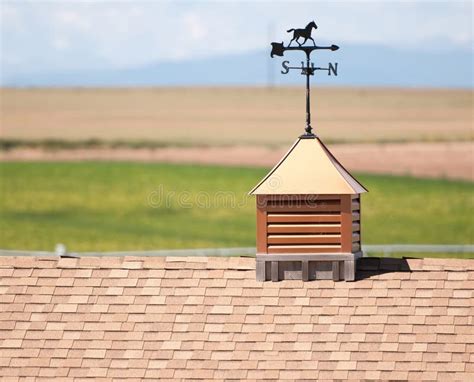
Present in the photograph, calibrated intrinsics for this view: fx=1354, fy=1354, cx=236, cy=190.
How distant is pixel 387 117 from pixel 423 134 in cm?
2707

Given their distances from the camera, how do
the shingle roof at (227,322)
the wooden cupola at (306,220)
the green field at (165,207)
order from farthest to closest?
the green field at (165,207)
the wooden cupola at (306,220)
the shingle roof at (227,322)

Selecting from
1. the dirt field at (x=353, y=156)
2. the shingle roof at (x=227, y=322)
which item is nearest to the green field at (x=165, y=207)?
the dirt field at (x=353, y=156)

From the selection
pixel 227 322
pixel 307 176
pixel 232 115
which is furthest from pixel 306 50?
pixel 232 115

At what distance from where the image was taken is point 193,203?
192 ft

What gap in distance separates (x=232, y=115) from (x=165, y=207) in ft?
226

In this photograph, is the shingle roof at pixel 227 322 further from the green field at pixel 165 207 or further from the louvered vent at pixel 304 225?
the green field at pixel 165 207

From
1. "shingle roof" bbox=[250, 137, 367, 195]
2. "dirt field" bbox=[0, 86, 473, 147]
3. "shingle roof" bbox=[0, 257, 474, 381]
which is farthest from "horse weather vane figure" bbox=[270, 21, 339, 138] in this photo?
"dirt field" bbox=[0, 86, 473, 147]

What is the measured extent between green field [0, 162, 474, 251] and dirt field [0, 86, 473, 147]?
21220mm

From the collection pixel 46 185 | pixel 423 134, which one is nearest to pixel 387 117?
pixel 423 134

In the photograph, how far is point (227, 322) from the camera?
593 inches

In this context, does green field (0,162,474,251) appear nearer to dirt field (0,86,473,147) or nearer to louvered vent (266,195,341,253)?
dirt field (0,86,473,147)

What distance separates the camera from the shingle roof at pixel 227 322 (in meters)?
14.5

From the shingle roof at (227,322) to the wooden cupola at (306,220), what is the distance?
21 centimetres

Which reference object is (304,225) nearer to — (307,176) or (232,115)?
(307,176)
